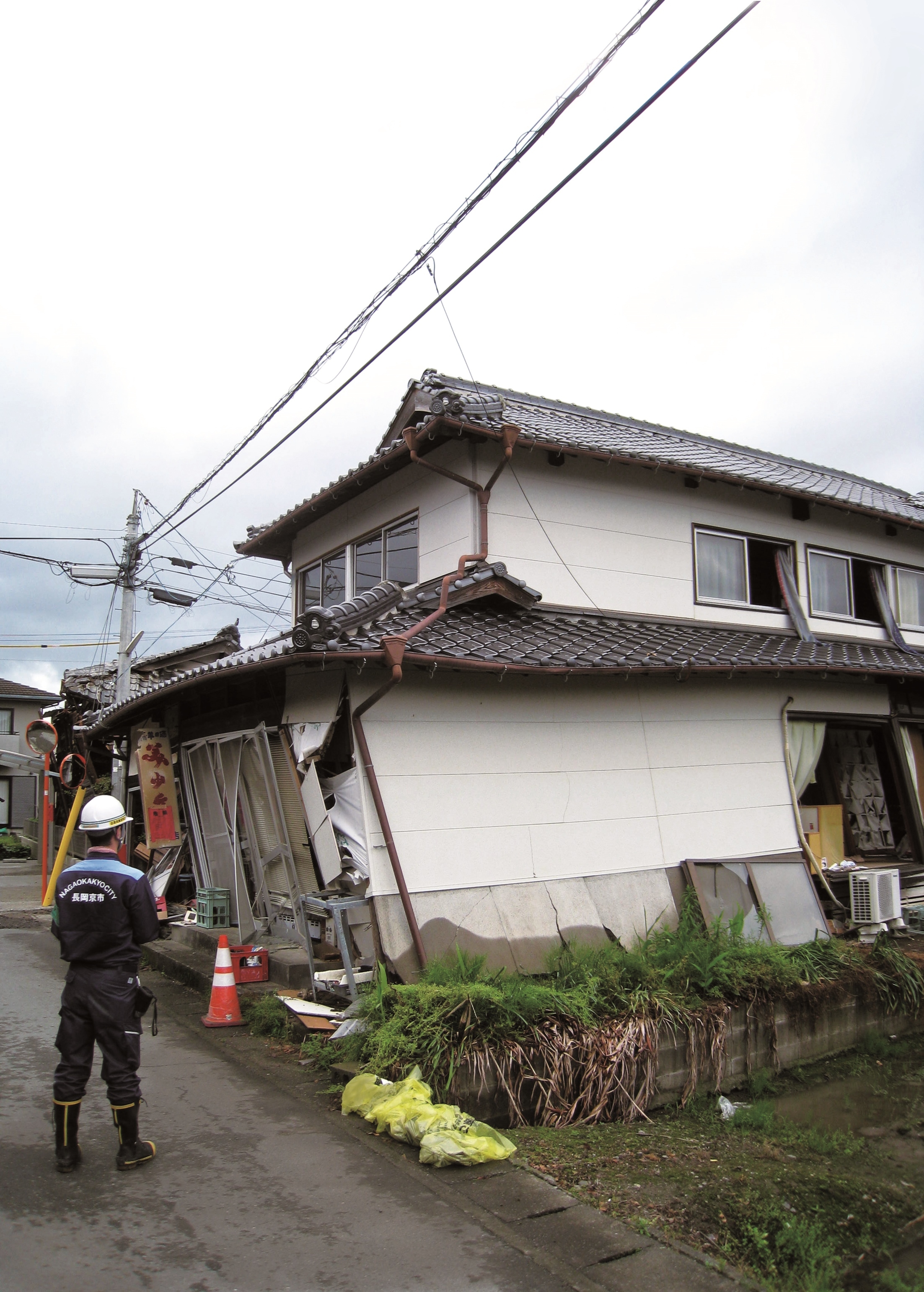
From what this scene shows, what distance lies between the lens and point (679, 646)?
968cm

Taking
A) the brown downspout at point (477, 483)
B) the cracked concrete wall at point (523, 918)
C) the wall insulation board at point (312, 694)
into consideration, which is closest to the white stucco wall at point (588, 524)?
the brown downspout at point (477, 483)

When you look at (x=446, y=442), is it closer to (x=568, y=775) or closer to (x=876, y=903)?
(x=568, y=775)

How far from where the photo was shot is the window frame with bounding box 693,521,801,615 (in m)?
11.6

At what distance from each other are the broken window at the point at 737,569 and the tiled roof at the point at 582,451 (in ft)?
2.88

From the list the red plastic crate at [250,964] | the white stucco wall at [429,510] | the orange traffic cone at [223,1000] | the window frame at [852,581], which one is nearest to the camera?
the orange traffic cone at [223,1000]

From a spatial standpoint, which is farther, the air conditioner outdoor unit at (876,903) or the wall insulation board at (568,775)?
the air conditioner outdoor unit at (876,903)

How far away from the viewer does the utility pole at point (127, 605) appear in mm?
17453

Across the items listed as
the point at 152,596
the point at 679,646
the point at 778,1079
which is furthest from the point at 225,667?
the point at 152,596

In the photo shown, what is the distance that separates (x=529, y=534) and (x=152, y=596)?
37.8ft

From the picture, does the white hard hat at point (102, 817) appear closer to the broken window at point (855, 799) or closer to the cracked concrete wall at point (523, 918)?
the cracked concrete wall at point (523, 918)

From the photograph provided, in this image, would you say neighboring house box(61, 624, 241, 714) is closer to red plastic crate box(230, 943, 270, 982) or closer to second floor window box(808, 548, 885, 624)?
red plastic crate box(230, 943, 270, 982)

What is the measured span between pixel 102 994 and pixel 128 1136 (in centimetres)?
83

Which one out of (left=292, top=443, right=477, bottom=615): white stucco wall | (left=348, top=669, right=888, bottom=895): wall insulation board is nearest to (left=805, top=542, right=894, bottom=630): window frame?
(left=348, top=669, right=888, bottom=895): wall insulation board

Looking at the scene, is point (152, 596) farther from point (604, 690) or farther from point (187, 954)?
point (604, 690)
